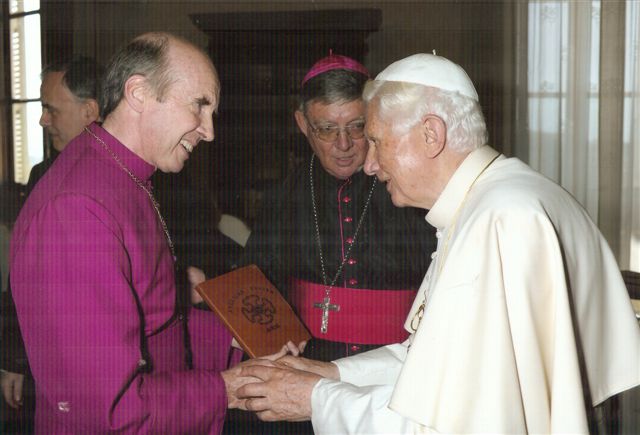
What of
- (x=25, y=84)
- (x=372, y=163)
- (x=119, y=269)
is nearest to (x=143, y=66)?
(x=119, y=269)

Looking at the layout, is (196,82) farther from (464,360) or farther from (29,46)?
(29,46)

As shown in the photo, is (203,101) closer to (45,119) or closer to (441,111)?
(441,111)

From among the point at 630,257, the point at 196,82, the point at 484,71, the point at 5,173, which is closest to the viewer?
the point at 196,82

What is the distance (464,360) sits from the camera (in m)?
1.28

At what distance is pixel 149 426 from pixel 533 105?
282cm

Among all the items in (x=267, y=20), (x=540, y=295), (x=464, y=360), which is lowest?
(x=464, y=360)

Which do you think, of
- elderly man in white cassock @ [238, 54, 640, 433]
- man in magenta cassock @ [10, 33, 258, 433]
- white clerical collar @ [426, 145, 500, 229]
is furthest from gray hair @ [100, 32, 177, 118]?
white clerical collar @ [426, 145, 500, 229]

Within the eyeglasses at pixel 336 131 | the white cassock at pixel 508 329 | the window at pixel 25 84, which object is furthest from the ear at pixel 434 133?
the window at pixel 25 84

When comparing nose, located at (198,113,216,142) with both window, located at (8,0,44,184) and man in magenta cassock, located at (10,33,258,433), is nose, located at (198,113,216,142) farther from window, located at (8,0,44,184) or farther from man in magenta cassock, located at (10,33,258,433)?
window, located at (8,0,44,184)

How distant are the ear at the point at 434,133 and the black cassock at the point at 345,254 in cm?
91

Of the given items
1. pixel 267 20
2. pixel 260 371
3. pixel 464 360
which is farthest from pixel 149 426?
pixel 267 20

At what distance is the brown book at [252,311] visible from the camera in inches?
70.0

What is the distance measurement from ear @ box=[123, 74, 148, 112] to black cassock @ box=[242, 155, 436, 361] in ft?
3.18

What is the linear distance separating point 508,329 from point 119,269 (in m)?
0.75
